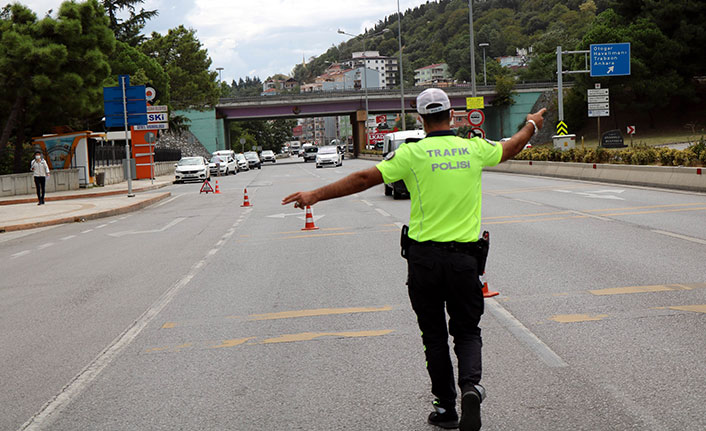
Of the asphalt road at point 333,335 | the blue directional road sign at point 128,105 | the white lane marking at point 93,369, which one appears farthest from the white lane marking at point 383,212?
the blue directional road sign at point 128,105

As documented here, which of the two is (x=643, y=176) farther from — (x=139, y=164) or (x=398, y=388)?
(x=139, y=164)

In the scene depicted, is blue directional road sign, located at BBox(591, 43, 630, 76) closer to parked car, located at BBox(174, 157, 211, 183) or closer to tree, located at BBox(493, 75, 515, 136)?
parked car, located at BBox(174, 157, 211, 183)

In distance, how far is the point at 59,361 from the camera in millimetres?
6312

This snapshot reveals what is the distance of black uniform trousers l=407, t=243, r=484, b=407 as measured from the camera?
169 inches

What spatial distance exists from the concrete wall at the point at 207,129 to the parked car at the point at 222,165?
30.6 meters

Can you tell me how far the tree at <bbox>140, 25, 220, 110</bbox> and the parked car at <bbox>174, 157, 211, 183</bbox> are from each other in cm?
2838

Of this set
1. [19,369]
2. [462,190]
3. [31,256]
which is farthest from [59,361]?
[31,256]

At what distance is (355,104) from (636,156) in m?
65.2

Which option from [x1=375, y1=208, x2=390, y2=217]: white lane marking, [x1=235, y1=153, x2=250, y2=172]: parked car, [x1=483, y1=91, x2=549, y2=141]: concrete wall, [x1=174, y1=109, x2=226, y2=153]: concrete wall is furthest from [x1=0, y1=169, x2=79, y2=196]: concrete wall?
[x1=483, y1=91, x2=549, y2=141]: concrete wall

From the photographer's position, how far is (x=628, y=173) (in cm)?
2484

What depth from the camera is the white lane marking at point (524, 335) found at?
5656 mm

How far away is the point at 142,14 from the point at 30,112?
3570 centimetres

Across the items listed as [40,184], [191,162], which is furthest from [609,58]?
[40,184]

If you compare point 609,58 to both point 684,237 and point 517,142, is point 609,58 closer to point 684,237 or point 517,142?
point 684,237
